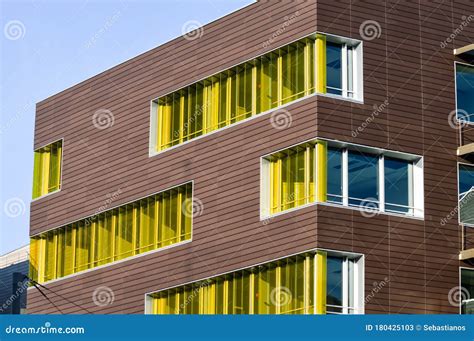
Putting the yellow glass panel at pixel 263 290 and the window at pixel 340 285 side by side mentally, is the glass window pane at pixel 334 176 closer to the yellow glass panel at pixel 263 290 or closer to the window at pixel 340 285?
the window at pixel 340 285

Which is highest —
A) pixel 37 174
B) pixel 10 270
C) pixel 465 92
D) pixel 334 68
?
pixel 10 270

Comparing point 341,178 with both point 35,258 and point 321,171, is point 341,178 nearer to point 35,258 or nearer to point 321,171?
point 321,171

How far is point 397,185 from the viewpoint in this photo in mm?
40812

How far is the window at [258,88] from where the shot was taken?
40.8 meters

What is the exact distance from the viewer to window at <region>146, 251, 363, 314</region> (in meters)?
38.4

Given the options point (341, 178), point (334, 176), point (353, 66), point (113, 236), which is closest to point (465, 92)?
point (353, 66)

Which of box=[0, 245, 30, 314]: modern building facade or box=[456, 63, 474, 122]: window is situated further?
box=[0, 245, 30, 314]: modern building facade

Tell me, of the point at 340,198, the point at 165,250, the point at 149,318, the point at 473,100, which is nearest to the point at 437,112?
the point at 473,100

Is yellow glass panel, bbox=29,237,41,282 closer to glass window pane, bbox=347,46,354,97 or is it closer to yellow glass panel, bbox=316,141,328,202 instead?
yellow glass panel, bbox=316,141,328,202

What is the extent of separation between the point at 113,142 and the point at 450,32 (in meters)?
14.6

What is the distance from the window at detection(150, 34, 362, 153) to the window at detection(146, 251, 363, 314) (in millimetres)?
5755

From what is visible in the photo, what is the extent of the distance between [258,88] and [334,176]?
16.6 ft

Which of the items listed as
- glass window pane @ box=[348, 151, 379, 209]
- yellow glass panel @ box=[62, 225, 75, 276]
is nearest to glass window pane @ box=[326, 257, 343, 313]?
glass window pane @ box=[348, 151, 379, 209]

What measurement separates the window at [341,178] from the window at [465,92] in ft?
9.05
